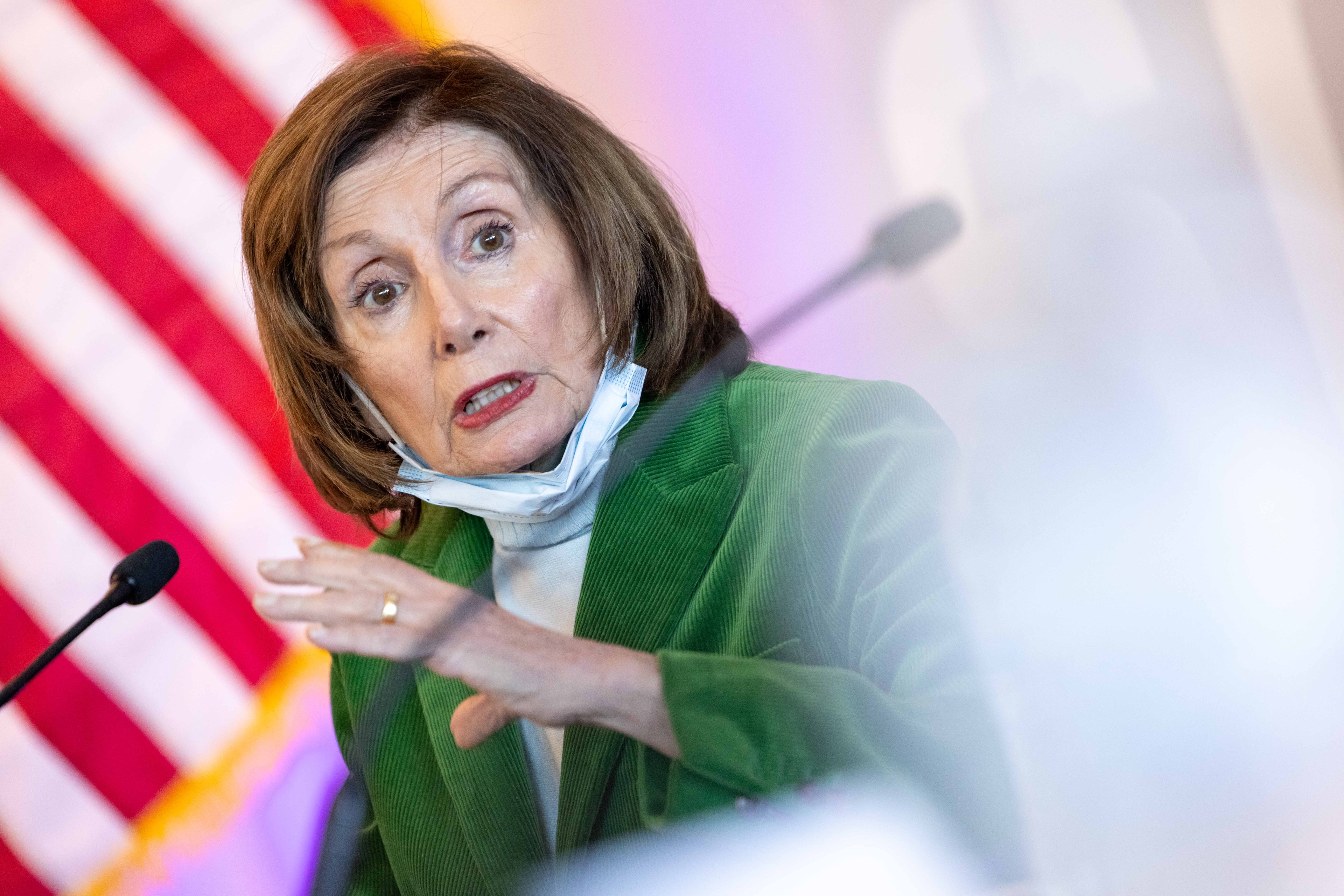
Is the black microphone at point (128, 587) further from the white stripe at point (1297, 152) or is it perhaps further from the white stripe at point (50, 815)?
the white stripe at point (1297, 152)

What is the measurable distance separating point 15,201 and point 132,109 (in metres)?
0.23

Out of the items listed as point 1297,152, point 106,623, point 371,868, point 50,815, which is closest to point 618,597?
point 371,868

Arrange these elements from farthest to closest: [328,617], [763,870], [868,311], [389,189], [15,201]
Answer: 1. [15,201]
2. [868,311]
3. [389,189]
4. [763,870]
5. [328,617]

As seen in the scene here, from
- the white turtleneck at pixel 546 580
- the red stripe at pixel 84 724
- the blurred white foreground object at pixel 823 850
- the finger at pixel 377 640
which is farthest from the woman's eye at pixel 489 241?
the red stripe at pixel 84 724

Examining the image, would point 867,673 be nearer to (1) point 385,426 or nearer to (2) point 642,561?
(2) point 642,561

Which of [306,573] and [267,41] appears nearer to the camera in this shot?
[306,573]

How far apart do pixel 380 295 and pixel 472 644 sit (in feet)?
1.62

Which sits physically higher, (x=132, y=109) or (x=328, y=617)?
(x=132, y=109)

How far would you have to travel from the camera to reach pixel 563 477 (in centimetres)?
105

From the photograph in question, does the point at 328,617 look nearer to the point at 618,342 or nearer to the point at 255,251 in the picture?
the point at 618,342

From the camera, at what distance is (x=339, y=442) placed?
1234 mm

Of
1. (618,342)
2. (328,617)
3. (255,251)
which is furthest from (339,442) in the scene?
(328,617)

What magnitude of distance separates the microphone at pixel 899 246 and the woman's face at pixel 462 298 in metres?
0.26

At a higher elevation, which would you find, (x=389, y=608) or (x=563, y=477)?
(x=389, y=608)
